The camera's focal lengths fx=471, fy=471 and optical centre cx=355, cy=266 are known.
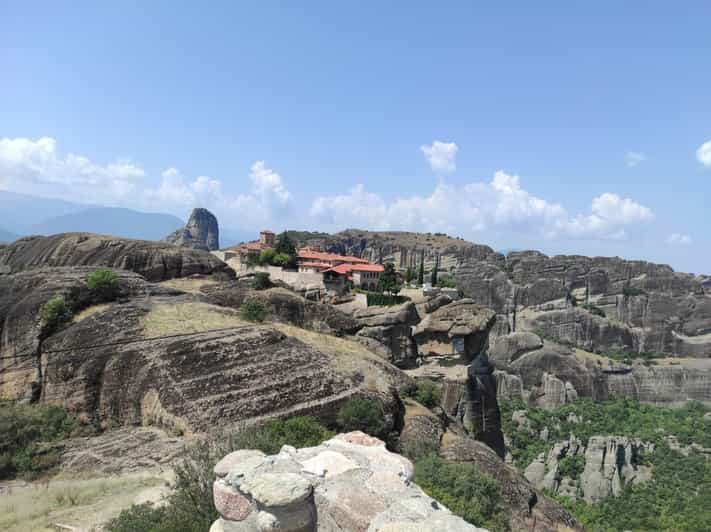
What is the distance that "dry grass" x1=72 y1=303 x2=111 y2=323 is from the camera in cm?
2256

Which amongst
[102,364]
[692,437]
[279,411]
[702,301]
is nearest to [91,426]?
[102,364]

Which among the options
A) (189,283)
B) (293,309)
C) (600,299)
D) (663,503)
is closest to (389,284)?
(293,309)

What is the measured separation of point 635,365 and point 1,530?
281 feet

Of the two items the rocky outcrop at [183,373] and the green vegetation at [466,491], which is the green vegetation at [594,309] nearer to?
the rocky outcrop at [183,373]

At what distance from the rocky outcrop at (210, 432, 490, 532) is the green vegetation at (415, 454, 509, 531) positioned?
5330 mm

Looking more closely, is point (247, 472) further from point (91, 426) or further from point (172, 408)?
point (91, 426)

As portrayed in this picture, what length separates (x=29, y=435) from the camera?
656 inches

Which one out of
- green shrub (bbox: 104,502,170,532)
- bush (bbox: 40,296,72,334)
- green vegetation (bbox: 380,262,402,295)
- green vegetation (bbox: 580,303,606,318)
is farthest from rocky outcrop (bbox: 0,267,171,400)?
green vegetation (bbox: 580,303,606,318)

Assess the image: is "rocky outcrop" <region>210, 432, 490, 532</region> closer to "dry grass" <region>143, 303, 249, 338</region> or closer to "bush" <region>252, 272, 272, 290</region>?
"dry grass" <region>143, 303, 249, 338</region>

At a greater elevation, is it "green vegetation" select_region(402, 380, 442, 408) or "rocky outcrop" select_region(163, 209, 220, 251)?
"rocky outcrop" select_region(163, 209, 220, 251)

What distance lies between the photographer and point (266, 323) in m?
26.3

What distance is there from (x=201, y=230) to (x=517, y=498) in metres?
159

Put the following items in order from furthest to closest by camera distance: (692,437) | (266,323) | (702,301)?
(702,301) < (692,437) < (266,323)

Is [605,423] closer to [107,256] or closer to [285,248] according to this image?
[285,248]
